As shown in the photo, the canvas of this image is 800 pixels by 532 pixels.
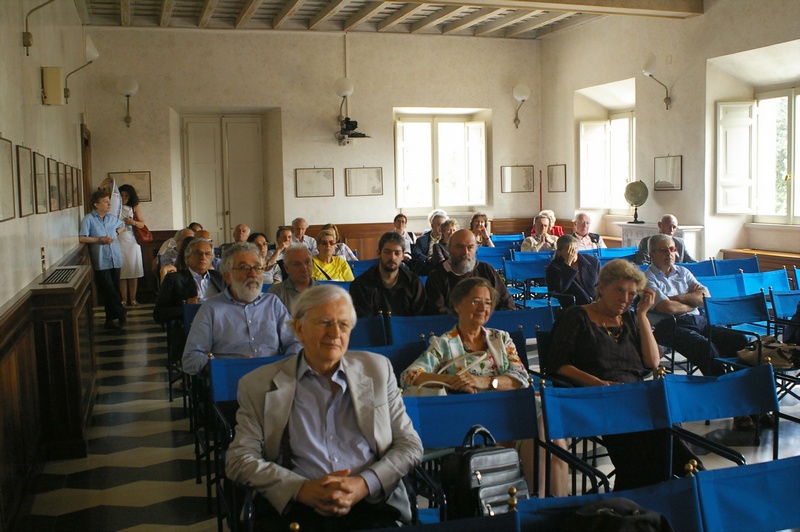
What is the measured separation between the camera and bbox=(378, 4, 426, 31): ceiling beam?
38.9 feet

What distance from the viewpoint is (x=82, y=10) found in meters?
11.5

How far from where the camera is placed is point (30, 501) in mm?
4125

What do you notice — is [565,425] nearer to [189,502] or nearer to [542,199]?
[189,502]

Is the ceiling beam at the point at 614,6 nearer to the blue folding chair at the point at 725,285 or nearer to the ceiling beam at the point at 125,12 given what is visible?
the ceiling beam at the point at 125,12

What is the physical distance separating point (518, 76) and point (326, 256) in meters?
8.57

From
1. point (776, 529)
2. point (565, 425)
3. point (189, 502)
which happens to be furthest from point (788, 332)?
point (189, 502)

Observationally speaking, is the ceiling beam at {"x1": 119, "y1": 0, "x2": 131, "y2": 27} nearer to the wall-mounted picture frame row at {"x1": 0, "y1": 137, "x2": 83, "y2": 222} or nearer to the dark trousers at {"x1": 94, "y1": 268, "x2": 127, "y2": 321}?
the wall-mounted picture frame row at {"x1": 0, "y1": 137, "x2": 83, "y2": 222}

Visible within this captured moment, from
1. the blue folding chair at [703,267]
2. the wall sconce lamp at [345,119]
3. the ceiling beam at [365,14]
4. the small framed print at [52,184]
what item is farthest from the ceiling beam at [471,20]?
the small framed print at [52,184]

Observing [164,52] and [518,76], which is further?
[518,76]

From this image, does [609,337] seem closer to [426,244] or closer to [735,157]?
[426,244]

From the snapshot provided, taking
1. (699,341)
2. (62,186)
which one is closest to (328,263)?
(62,186)

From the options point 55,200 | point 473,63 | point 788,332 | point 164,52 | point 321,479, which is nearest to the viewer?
point 321,479

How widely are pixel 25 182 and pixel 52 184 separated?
5.88ft

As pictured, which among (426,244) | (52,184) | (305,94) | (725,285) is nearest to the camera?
(725,285)
